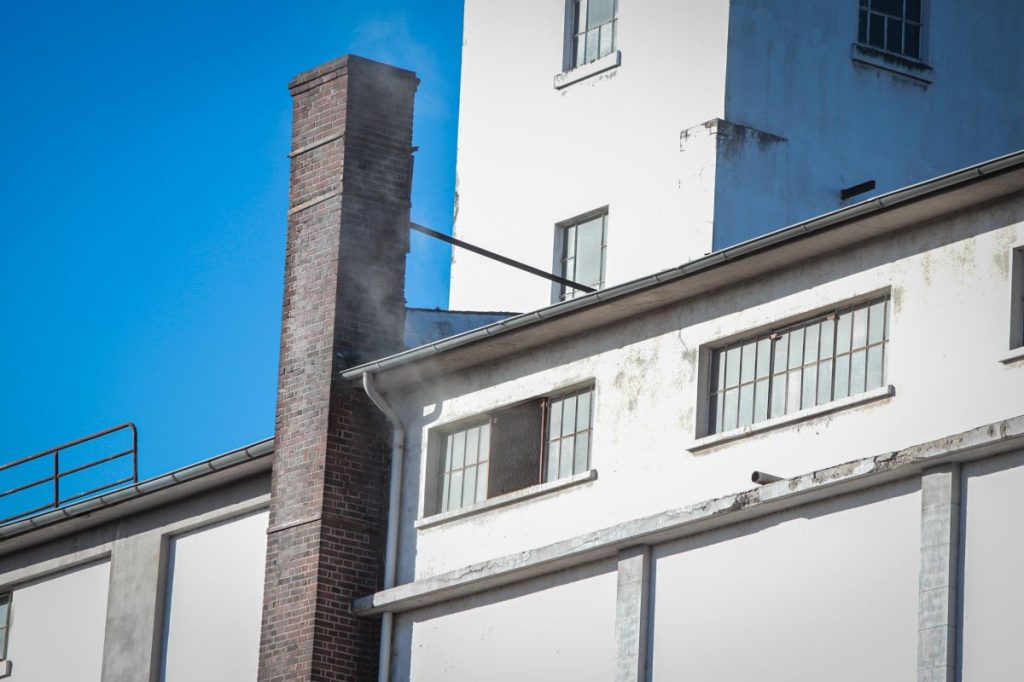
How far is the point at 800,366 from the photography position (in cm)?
2044

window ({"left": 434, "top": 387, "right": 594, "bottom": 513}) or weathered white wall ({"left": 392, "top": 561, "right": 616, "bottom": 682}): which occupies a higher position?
window ({"left": 434, "top": 387, "right": 594, "bottom": 513})

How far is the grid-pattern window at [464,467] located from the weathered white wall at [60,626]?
6218 millimetres

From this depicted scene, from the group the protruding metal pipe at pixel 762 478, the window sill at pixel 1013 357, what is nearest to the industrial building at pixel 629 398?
the protruding metal pipe at pixel 762 478

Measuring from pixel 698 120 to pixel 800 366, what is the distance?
8.40 meters

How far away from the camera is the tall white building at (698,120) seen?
28156mm

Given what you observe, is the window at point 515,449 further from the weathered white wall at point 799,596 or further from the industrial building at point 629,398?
the weathered white wall at point 799,596

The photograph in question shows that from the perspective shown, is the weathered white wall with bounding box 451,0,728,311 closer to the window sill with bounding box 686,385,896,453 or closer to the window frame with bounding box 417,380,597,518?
the window frame with bounding box 417,380,597,518

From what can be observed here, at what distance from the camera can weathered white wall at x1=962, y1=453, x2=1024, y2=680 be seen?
17.7 meters

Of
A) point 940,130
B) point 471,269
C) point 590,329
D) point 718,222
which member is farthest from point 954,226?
point 471,269

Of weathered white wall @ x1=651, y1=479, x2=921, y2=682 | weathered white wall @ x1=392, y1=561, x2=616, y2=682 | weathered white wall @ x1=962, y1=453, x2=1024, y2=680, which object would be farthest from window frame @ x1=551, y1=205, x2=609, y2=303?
weathered white wall @ x1=962, y1=453, x2=1024, y2=680

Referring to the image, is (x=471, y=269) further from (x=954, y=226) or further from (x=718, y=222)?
(x=954, y=226)

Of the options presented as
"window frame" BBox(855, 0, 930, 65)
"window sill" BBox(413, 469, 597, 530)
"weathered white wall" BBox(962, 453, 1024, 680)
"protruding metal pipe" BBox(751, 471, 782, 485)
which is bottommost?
"weathered white wall" BBox(962, 453, 1024, 680)

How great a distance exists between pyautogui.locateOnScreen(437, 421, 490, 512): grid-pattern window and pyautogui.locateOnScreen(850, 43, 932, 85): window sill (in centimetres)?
844

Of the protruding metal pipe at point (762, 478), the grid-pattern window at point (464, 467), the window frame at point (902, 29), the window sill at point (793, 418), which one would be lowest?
the protruding metal pipe at point (762, 478)
